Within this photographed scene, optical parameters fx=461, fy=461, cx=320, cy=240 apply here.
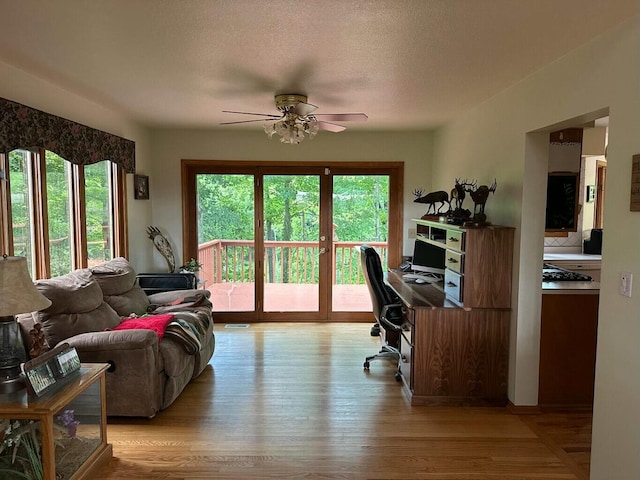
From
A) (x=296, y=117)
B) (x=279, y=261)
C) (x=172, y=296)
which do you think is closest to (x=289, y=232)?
(x=279, y=261)

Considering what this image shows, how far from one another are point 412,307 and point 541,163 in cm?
135

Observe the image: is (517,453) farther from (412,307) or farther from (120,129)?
(120,129)

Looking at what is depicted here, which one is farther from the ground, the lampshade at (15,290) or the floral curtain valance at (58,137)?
the floral curtain valance at (58,137)

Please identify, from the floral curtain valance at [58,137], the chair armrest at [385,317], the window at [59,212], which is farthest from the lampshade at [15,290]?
the chair armrest at [385,317]

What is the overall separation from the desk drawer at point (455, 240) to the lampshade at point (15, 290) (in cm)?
270

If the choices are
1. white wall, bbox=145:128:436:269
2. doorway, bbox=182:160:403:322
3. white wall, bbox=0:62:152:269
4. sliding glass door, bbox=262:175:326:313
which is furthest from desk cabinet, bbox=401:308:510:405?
white wall, bbox=0:62:152:269

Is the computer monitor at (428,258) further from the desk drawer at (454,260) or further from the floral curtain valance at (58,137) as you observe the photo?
the floral curtain valance at (58,137)

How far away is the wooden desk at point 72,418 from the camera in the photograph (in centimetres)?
213

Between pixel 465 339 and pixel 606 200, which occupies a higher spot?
pixel 606 200

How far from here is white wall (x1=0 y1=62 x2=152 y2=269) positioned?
120 inches

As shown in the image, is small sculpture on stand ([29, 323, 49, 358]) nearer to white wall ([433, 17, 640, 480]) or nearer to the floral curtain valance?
the floral curtain valance

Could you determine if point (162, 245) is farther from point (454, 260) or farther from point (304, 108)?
point (454, 260)

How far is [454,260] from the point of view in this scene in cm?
359

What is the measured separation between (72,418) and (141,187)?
3.19 metres
